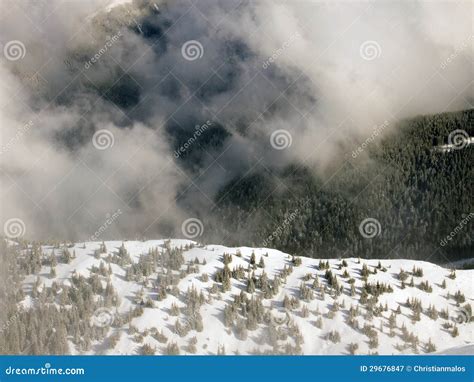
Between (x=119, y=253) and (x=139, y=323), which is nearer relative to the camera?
(x=139, y=323)

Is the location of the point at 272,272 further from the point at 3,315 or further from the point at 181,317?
the point at 3,315

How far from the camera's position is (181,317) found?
39250mm

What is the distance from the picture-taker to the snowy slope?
37.2 meters

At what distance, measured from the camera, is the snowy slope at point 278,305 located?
3719 centimetres

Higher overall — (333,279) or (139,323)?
(333,279)

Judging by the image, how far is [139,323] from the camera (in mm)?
38375

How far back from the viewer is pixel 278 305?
135ft

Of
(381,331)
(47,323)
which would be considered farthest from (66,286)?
(381,331)

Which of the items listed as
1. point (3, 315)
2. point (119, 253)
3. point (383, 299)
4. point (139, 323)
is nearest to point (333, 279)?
point (383, 299)

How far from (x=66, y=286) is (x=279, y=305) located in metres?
18.3
